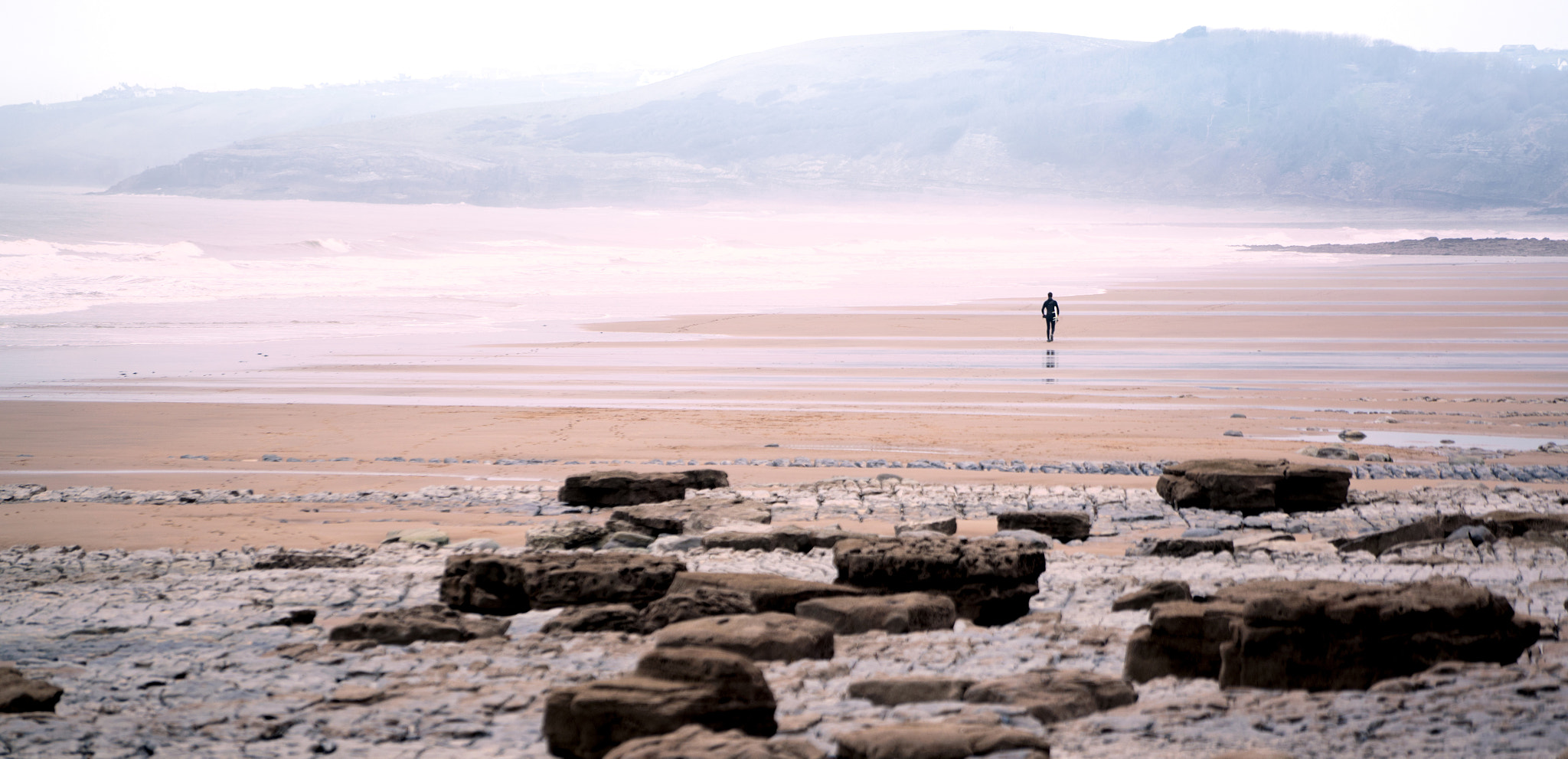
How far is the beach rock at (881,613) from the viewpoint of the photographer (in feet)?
18.1

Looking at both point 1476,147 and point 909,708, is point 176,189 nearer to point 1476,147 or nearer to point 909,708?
point 1476,147

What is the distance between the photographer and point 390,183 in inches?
6531

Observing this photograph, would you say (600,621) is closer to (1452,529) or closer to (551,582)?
(551,582)

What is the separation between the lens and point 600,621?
5754 millimetres

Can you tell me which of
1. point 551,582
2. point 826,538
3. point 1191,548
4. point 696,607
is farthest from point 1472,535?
point 551,582

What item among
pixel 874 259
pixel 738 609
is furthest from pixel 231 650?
pixel 874 259

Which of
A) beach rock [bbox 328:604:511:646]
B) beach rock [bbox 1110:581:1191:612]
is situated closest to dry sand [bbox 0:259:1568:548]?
beach rock [bbox 328:604:511:646]

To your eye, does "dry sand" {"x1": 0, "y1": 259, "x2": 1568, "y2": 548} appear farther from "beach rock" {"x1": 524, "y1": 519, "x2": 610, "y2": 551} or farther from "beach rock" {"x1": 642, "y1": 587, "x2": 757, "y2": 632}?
"beach rock" {"x1": 642, "y1": 587, "x2": 757, "y2": 632}

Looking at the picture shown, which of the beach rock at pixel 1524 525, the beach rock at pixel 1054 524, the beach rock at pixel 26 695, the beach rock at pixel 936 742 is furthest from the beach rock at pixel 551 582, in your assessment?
the beach rock at pixel 1524 525

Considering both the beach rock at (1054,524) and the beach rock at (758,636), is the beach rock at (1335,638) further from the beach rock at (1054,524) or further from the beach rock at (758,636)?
the beach rock at (1054,524)

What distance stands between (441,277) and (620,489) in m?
37.2

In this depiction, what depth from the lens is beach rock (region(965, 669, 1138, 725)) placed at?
174 inches

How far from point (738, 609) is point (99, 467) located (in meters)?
7.99

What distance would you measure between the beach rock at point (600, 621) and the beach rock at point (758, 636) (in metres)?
0.60
